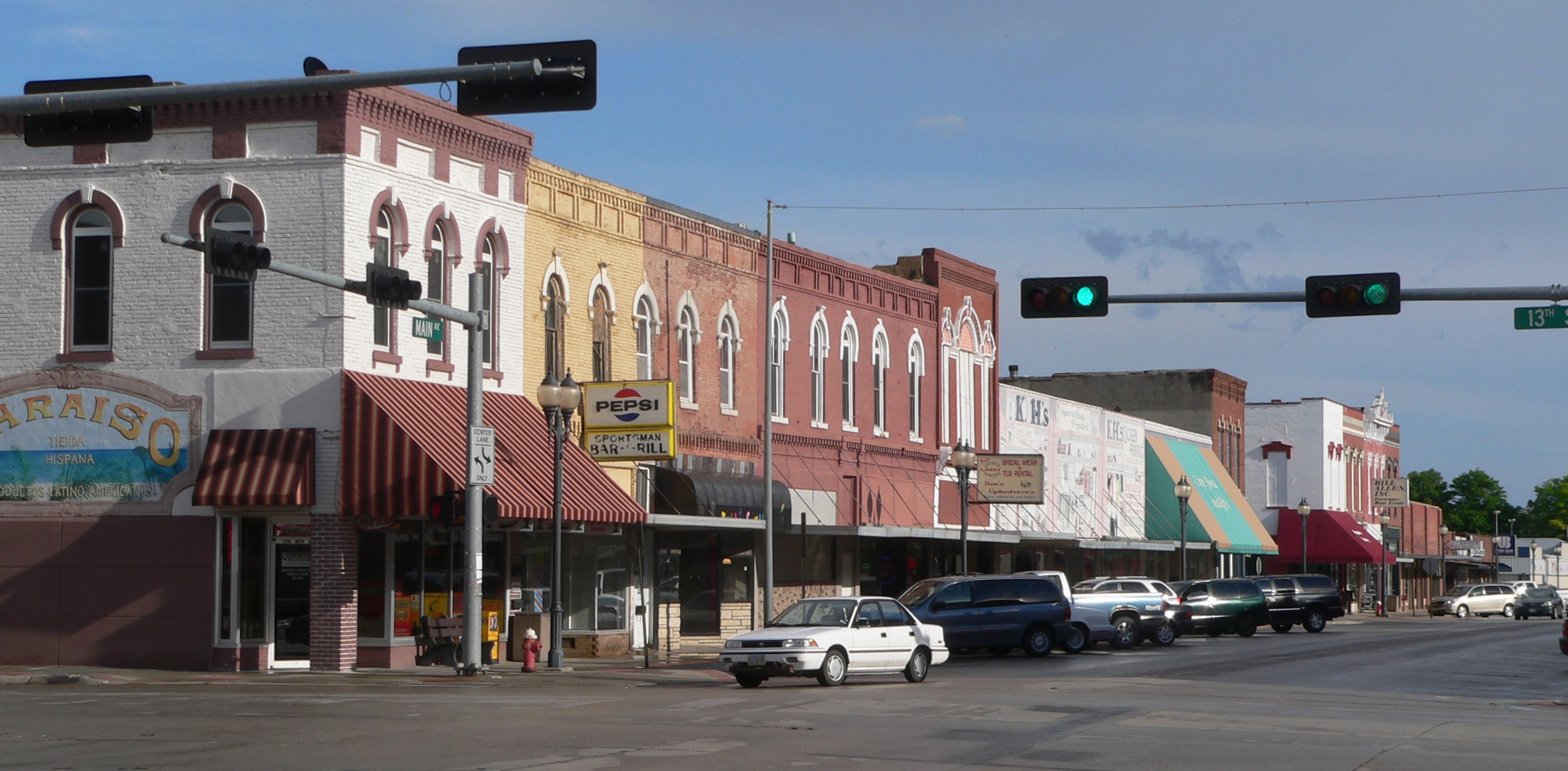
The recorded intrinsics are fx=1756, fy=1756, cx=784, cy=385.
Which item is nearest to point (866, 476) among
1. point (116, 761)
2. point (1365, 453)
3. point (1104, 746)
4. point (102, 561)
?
point (102, 561)

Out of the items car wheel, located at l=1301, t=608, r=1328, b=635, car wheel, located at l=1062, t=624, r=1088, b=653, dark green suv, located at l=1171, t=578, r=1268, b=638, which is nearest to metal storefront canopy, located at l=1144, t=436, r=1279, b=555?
car wheel, located at l=1301, t=608, r=1328, b=635

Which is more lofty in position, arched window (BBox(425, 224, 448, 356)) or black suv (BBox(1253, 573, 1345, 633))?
arched window (BBox(425, 224, 448, 356))

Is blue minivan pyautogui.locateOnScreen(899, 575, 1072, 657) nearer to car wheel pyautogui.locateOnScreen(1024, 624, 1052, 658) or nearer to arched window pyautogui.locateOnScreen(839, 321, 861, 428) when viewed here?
car wheel pyautogui.locateOnScreen(1024, 624, 1052, 658)

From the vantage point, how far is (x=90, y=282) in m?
29.0

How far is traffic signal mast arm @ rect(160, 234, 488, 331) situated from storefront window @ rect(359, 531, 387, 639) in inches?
170

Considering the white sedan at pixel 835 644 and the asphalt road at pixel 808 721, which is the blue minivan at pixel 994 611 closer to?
the asphalt road at pixel 808 721

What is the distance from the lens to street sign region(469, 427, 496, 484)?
26406mm

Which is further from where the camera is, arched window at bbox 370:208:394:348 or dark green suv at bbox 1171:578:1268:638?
dark green suv at bbox 1171:578:1268:638

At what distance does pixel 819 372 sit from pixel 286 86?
2966 cm

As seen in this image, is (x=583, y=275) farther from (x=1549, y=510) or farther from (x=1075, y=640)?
(x=1549, y=510)

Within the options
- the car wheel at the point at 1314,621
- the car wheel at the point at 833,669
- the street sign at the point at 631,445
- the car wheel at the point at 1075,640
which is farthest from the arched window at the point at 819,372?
the car wheel at the point at 1314,621

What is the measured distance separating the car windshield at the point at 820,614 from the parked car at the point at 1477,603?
58834 mm

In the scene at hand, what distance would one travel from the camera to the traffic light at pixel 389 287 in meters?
22.2

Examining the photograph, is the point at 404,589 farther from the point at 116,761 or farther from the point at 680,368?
the point at 116,761
